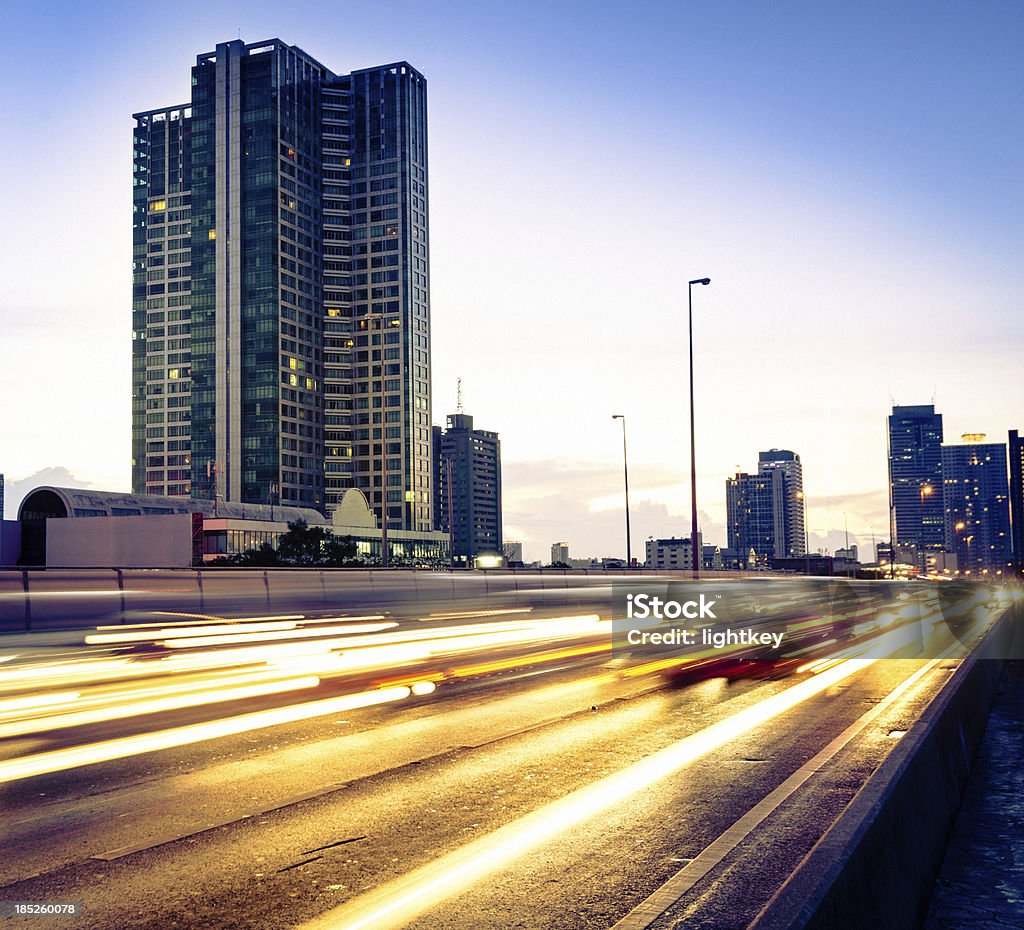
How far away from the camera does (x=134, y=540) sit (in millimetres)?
92688

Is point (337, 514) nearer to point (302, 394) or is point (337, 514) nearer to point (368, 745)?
point (302, 394)

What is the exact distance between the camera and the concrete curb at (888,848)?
397 centimetres

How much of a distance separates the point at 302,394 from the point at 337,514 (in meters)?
57.2

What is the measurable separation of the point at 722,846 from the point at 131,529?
92.5 metres

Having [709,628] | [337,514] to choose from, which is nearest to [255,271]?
[337,514]

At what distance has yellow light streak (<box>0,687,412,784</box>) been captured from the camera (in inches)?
382

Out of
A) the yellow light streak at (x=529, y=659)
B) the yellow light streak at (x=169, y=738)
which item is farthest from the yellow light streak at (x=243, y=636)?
the yellow light streak at (x=169, y=738)

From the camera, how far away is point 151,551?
92312 millimetres

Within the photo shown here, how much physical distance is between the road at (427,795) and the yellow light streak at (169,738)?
42 mm

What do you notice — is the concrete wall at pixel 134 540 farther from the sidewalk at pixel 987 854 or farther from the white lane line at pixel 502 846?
the sidewalk at pixel 987 854

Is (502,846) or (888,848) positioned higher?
(888,848)
